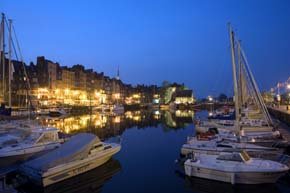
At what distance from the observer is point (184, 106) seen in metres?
151

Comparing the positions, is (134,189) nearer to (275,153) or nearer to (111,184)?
(111,184)

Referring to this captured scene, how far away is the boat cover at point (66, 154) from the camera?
19286 millimetres

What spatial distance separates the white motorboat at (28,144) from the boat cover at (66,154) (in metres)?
3.50

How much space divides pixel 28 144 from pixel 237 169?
15603 millimetres

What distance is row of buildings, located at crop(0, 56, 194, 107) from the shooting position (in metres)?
103

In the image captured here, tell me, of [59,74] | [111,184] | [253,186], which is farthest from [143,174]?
[59,74]

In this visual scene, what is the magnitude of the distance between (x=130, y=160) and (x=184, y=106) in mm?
124644

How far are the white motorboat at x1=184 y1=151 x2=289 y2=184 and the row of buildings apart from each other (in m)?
73.3

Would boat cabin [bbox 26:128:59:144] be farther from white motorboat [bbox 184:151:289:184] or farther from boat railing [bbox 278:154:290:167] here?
boat railing [bbox 278:154:290:167]

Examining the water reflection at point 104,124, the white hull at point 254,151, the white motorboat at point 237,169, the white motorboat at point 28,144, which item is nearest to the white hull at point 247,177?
the white motorboat at point 237,169

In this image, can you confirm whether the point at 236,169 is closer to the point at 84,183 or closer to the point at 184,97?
the point at 84,183

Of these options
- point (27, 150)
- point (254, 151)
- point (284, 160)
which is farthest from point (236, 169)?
point (27, 150)

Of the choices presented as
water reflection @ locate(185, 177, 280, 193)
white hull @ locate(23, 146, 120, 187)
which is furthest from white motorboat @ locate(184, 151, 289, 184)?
white hull @ locate(23, 146, 120, 187)

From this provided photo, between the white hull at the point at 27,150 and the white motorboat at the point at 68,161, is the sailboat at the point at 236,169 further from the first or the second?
the white hull at the point at 27,150
